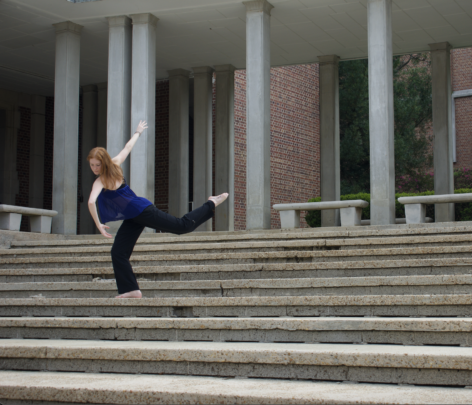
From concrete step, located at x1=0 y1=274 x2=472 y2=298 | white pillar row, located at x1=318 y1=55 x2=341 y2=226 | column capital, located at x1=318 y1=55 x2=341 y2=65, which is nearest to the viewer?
concrete step, located at x1=0 y1=274 x2=472 y2=298

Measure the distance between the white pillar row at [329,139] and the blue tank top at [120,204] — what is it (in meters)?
8.45

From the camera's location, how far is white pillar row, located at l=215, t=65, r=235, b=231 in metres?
14.2

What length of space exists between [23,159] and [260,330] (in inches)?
560

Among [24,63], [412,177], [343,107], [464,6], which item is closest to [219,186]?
[24,63]

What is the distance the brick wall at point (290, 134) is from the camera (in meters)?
16.7

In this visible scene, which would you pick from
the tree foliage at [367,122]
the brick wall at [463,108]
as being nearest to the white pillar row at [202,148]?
the tree foliage at [367,122]

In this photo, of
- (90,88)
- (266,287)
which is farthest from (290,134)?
(266,287)

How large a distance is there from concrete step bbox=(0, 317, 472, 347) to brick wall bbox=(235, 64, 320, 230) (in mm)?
11820

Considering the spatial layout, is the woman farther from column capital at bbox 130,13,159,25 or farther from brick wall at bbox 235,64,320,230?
brick wall at bbox 235,64,320,230

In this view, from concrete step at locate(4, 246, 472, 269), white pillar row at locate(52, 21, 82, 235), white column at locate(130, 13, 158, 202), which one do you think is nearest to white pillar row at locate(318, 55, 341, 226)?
white column at locate(130, 13, 158, 202)

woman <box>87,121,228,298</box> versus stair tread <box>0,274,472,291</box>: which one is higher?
woman <box>87,121,228,298</box>

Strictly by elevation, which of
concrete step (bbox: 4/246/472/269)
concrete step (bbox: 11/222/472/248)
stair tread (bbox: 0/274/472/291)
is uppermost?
concrete step (bbox: 11/222/472/248)

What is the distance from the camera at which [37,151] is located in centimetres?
1697

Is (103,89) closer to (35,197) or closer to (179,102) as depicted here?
(179,102)
